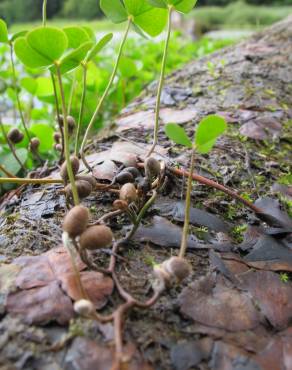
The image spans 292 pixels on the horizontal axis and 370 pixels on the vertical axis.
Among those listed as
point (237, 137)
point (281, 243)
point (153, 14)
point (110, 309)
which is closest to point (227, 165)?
point (237, 137)

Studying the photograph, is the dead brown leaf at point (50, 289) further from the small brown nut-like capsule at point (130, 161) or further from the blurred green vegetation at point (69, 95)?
the blurred green vegetation at point (69, 95)

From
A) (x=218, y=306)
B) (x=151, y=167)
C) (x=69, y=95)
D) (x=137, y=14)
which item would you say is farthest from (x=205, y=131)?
(x=69, y=95)

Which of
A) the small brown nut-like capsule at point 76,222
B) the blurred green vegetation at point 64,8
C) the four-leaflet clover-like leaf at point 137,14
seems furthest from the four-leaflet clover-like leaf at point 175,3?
the blurred green vegetation at point 64,8

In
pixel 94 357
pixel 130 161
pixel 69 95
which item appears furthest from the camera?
pixel 69 95

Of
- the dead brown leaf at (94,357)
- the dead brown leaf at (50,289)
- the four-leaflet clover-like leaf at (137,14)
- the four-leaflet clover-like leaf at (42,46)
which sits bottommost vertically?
the dead brown leaf at (94,357)

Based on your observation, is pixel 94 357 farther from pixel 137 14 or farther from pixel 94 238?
pixel 137 14

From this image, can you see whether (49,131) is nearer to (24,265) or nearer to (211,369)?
(24,265)
